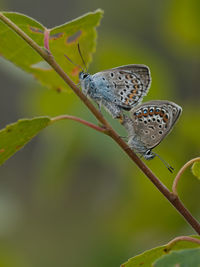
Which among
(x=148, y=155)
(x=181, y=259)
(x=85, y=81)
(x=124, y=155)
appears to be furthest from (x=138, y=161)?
(x=124, y=155)

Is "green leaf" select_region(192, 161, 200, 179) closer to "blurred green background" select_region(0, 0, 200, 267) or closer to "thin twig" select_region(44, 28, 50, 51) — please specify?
"thin twig" select_region(44, 28, 50, 51)

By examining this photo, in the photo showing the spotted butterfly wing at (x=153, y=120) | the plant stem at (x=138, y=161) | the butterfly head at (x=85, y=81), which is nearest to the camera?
the plant stem at (x=138, y=161)

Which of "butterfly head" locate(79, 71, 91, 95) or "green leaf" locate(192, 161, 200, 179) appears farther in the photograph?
"butterfly head" locate(79, 71, 91, 95)

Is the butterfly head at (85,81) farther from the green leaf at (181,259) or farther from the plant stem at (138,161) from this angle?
the green leaf at (181,259)

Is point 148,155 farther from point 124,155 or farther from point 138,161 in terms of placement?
point 124,155

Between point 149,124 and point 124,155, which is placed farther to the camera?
point 124,155

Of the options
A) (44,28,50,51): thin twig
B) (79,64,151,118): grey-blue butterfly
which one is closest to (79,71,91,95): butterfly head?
(79,64,151,118): grey-blue butterfly

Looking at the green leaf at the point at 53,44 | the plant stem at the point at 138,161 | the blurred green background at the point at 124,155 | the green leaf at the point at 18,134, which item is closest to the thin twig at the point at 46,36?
the green leaf at the point at 53,44
